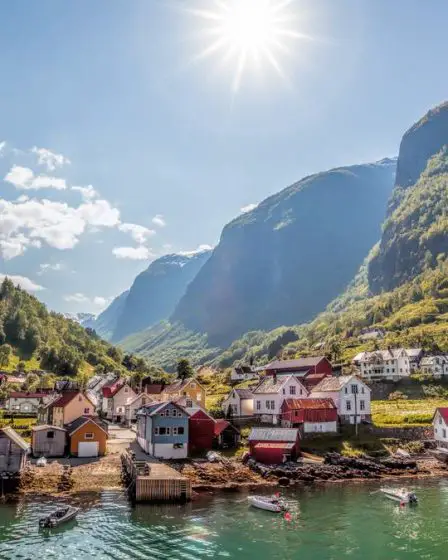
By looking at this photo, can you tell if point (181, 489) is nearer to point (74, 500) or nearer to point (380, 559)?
point (74, 500)

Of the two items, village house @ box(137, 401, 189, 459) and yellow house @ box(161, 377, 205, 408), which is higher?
yellow house @ box(161, 377, 205, 408)

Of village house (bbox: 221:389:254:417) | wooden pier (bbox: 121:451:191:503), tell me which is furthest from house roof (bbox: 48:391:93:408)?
wooden pier (bbox: 121:451:191:503)

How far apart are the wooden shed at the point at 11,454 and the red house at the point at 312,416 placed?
3841 centimetres

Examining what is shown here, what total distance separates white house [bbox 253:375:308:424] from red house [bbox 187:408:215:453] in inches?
582

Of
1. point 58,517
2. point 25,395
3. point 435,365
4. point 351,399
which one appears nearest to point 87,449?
point 58,517

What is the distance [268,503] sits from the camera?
50.9 m

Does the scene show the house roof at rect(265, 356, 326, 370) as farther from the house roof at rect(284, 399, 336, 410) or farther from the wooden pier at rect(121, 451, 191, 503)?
the wooden pier at rect(121, 451, 191, 503)

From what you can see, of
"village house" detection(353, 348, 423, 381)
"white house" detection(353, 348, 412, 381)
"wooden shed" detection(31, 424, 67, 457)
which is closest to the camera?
"wooden shed" detection(31, 424, 67, 457)

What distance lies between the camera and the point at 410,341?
175 meters

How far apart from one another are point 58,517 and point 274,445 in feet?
108

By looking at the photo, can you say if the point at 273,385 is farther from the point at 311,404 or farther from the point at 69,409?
the point at 69,409

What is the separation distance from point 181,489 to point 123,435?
4320 cm

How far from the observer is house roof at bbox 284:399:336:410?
81.8 m

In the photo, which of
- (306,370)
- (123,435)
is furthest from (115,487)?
(306,370)
